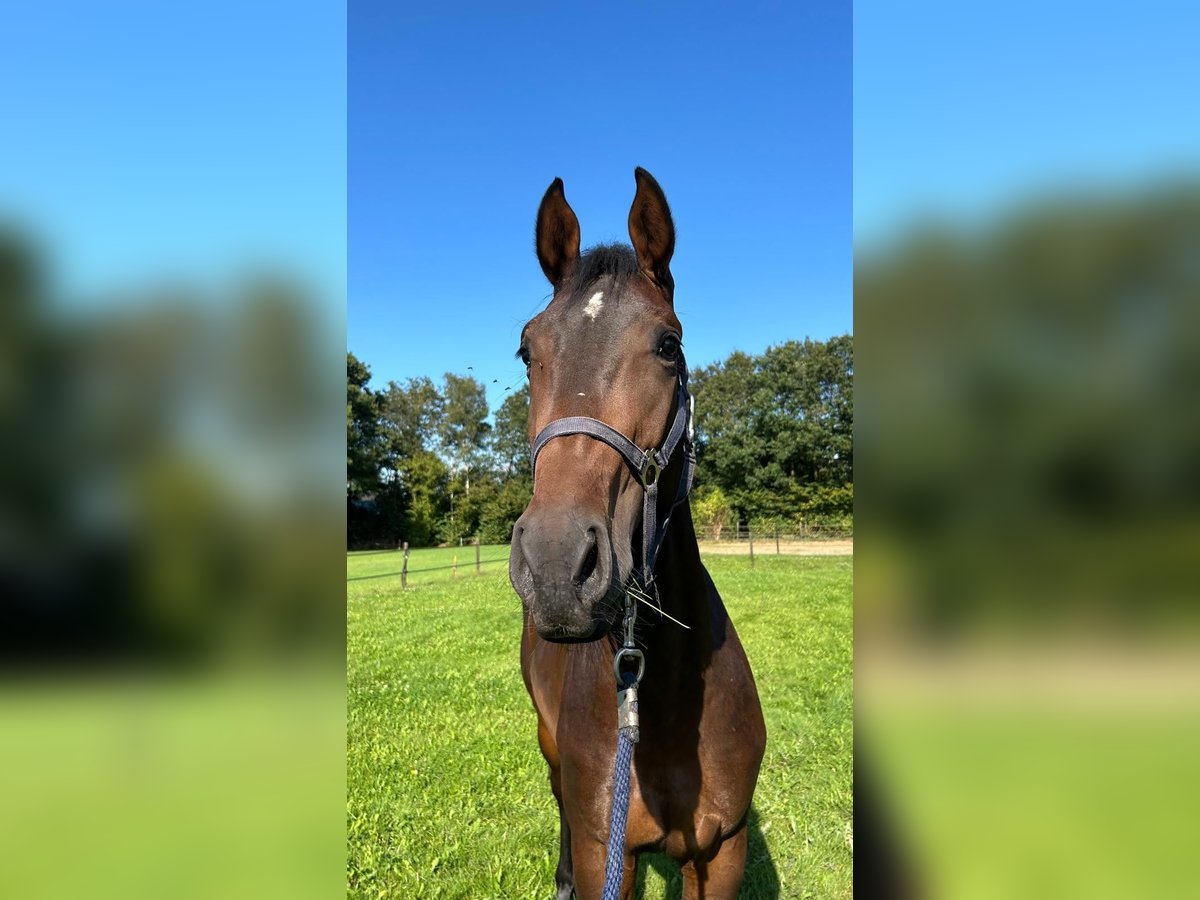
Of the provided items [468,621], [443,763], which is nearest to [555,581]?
[443,763]

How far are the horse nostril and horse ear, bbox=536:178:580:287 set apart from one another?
112 centimetres

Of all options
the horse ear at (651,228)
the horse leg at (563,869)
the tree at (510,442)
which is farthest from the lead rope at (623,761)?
the tree at (510,442)

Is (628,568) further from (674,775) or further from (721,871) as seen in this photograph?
(721,871)

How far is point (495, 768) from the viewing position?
646cm

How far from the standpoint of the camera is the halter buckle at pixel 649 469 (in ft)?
5.91

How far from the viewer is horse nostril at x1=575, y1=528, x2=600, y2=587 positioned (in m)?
1.53

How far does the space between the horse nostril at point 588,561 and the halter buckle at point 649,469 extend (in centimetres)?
28

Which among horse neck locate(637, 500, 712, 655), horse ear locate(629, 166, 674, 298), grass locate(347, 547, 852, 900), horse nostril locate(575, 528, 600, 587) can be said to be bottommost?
grass locate(347, 547, 852, 900)

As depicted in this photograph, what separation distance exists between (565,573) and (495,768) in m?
5.76
